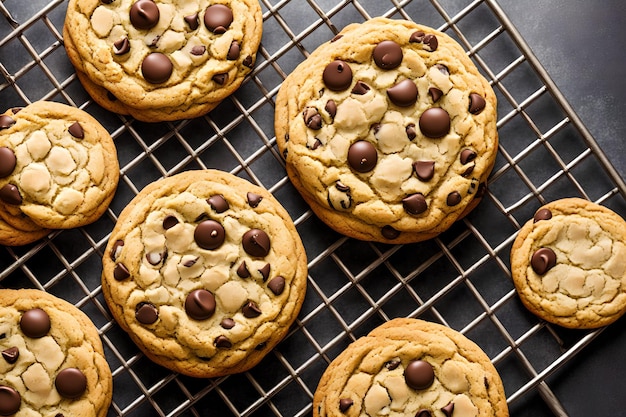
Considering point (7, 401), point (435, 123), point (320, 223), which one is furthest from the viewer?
point (320, 223)

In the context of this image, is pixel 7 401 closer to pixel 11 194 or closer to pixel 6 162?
pixel 11 194

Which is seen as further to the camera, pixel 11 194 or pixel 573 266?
pixel 573 266

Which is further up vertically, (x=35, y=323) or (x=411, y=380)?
(x=35, y=323)

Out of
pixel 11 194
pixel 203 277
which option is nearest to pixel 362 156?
pixel 203 277

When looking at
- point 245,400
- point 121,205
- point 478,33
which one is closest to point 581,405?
point 245,400

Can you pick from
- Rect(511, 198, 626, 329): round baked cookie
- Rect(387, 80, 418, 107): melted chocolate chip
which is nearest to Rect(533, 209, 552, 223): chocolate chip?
Rect(511, 198, 626, 329): round baked cookie

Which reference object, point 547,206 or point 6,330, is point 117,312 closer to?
point 6,330
